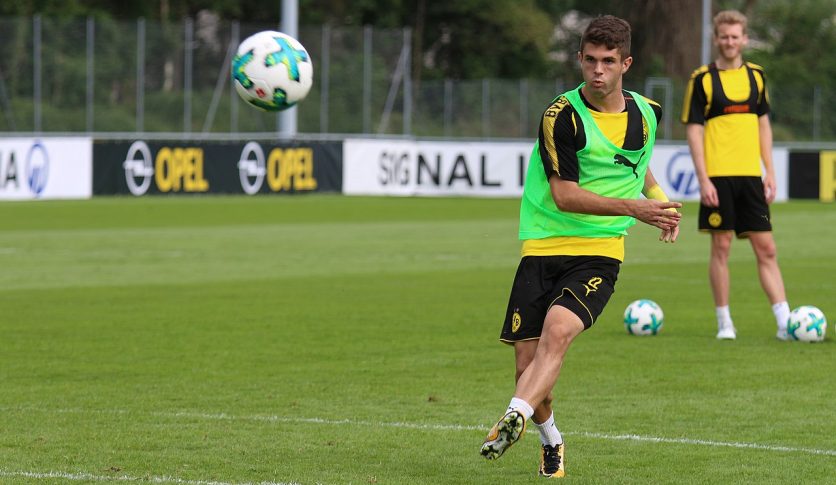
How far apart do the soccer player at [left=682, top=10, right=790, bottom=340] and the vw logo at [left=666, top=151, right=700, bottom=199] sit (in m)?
22.7

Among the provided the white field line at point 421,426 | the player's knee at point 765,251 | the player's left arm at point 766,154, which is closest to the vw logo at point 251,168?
the player's left arm at point 766,154

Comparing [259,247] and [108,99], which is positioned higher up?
[108,99]

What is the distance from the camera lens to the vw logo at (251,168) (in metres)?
35.2

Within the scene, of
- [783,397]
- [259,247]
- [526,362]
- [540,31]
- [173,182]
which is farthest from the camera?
[540,31]

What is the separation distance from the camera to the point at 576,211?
266 inches

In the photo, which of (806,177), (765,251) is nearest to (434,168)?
(806,177)

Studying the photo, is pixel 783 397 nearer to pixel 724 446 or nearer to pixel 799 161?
pixel 724 446

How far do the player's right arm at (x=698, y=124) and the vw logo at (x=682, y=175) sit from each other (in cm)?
2276

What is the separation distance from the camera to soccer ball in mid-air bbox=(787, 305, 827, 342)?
38.5 ft

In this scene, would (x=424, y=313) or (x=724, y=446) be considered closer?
(x=724, y=446)

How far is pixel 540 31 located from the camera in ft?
210

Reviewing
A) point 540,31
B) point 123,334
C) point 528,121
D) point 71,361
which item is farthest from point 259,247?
point 540,31

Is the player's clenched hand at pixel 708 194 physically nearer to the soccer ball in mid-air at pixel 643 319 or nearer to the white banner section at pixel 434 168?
the soccer ball in mid-air at pixel 643 319

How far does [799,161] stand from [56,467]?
3040cm
